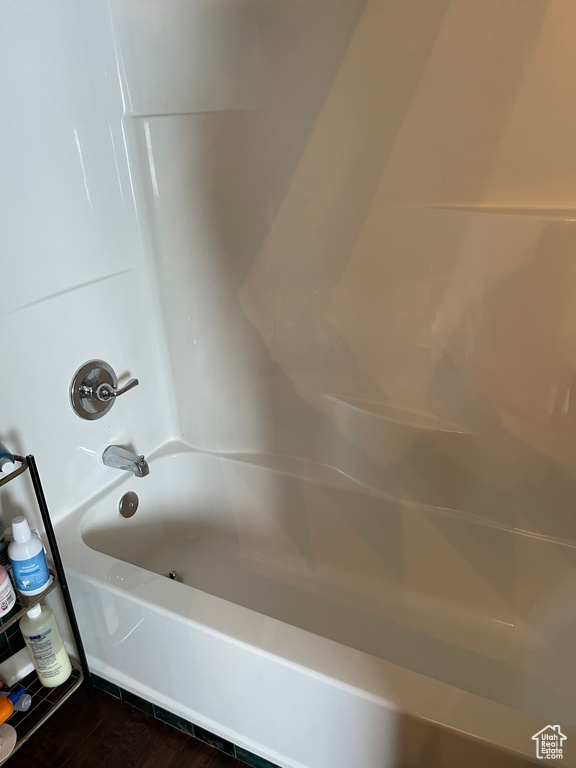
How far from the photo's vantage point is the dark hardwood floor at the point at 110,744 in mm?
1271

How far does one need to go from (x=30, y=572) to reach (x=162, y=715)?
1.61 ft

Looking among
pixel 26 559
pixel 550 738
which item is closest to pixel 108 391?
pixel 26 559

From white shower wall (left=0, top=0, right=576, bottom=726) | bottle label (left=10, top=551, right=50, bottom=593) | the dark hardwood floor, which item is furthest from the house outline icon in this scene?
bottle label (left=10, top=551, right=50, bottom=593)

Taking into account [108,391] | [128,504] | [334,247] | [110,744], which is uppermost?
[334,247]

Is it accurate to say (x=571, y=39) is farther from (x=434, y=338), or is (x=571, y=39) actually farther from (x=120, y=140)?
(x=120, y=140)

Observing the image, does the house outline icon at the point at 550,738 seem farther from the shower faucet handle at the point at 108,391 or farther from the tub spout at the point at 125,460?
the shower faucet handle at the point at 108,391

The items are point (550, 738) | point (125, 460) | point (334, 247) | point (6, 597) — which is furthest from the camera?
point (125, 460)

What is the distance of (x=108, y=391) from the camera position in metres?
1.48

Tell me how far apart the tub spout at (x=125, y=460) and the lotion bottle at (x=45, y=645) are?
0.38 meters

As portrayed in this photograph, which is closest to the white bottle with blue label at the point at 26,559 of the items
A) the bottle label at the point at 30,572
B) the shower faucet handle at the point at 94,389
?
the bottle label at the point at 30,572

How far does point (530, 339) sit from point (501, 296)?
0.12 meters

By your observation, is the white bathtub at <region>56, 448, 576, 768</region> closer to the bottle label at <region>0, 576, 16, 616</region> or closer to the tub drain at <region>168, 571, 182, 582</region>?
the tub drain at <region>168, 571, 182, 582</region>

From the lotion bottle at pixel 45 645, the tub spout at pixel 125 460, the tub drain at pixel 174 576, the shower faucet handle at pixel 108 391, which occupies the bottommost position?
the tub drain at pixel 174 576

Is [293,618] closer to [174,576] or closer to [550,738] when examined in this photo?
[174,576]
